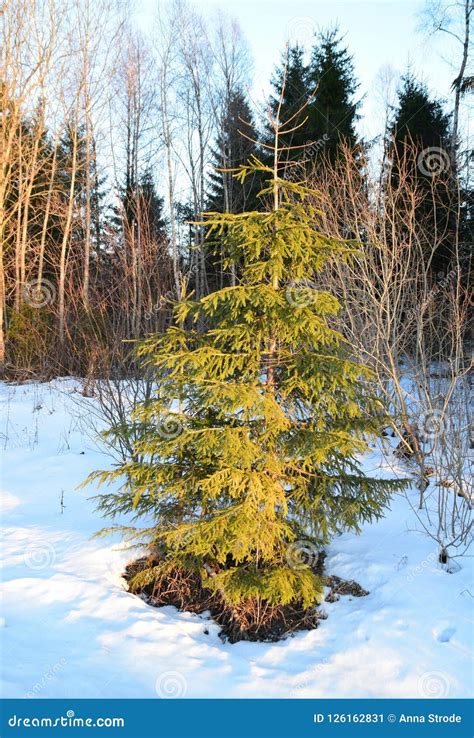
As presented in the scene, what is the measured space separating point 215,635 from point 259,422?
5.78 feet

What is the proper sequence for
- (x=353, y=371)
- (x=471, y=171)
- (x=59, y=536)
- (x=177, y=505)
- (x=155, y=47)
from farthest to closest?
(x=155, y=47)
(x=471, y=171)
(x=59, y=536)
(x=177, y=505)
(x=353, y=371)

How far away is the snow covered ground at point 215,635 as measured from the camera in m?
3.15

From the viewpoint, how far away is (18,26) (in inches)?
521

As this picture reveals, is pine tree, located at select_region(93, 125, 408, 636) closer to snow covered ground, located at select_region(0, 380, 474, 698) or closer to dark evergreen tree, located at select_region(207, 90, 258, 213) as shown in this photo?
snow covered ground, located at select_region(0, 380, 474, 698)

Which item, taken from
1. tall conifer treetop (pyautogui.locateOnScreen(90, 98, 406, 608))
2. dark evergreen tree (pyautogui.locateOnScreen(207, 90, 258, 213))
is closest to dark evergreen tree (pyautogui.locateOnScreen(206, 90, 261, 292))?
dark evergreen tree (pyautogui.locateOnScreen(207, 90, 258, 213))

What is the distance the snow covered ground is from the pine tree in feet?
1.36

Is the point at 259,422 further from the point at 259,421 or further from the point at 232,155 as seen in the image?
the point at 232,155

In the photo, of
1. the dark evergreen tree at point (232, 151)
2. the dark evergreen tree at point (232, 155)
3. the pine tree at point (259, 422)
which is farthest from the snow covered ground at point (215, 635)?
the dark evergreen tree at point (232, 151)

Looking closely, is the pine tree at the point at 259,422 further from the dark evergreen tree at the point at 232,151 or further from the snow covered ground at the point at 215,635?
the dark evergreen tree at the point at 232,151

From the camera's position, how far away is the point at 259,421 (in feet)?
12.4

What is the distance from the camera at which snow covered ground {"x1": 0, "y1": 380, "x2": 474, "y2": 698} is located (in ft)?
10.3
